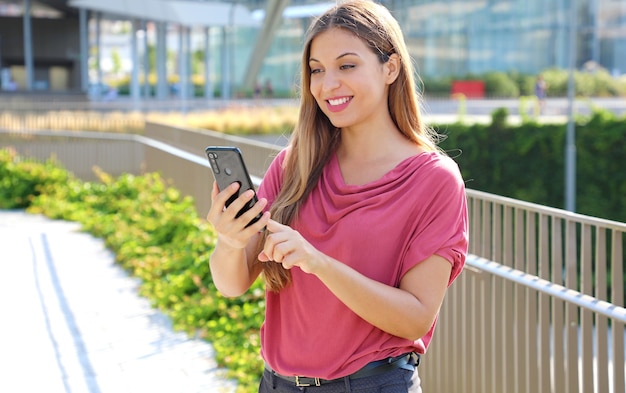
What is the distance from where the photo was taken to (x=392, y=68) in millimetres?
2365

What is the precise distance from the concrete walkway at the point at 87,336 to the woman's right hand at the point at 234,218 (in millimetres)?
3486

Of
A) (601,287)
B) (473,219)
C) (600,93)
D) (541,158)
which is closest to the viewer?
(601,287)

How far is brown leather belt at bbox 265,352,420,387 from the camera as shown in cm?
226

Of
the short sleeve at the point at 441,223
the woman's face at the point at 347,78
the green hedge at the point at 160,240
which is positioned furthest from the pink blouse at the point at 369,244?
the green hedge at the point at 160,240

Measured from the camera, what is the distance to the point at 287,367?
2.32 metres

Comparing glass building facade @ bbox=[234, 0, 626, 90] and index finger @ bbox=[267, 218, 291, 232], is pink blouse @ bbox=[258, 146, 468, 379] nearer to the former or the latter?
index finger @ bbox=[267, 218, 291, 232]

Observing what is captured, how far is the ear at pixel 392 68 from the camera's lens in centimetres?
235

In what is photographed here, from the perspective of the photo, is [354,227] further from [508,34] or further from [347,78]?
[508,34]

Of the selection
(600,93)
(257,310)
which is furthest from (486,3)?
(257,310)

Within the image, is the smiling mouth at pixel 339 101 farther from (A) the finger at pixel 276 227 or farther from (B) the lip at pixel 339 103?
(A) the finger at pixel 276 227

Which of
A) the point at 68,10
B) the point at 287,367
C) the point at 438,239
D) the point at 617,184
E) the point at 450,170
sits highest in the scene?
the point at 68,10

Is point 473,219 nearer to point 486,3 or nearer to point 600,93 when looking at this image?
point 600,93

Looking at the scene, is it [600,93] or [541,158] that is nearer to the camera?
[541,158]

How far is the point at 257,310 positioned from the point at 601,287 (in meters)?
3.48
